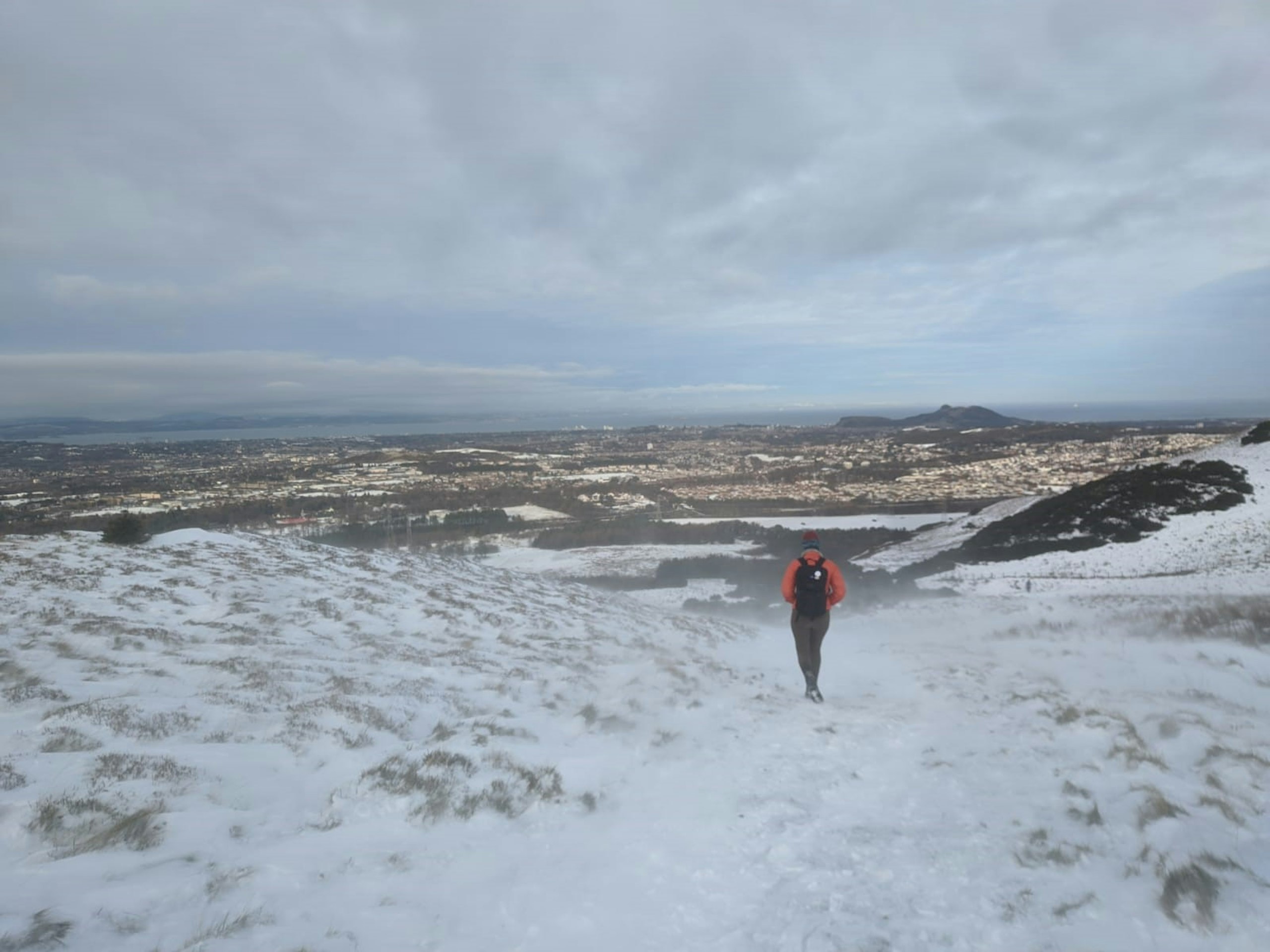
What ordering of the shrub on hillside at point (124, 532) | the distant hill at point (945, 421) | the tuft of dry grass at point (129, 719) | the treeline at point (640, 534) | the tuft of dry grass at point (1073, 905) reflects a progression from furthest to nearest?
the distant hill at point (945, 421) → the treeline at point (640, 534) → the shrub on hillside at point (124, 532) → the tuft of dry grass at point (129, 719) → the tuft of dry grass at point (1073, 905)

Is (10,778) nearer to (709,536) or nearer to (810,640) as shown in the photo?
(810,640)

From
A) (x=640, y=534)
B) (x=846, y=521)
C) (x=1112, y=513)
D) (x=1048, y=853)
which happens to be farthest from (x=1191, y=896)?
(x=846, y=521)

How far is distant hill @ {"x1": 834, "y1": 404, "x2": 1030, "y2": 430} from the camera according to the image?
137625 mm

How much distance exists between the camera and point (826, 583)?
28.4ft

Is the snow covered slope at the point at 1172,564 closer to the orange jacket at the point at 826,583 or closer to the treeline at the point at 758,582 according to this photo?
the treeline at the point at 758,582

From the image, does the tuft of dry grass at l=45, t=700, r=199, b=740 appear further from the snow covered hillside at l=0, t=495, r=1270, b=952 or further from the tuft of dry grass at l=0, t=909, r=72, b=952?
the tuft of dry grass at l=0, t=909, r=72, b=952

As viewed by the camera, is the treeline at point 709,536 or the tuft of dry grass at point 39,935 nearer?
the tuft of dry grass at point 39,935

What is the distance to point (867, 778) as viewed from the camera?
19.0 ft

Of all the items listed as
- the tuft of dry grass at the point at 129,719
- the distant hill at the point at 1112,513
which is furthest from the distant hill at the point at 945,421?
the tuft of dry grass at the point at 129,719

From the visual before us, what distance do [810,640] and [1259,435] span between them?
43.8 m

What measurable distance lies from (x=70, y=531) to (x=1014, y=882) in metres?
20.6

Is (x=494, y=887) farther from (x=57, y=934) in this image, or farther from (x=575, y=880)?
(x=57, y=934)

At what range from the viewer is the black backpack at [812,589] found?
8617 millimetres

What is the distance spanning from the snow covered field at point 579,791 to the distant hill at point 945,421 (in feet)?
432
